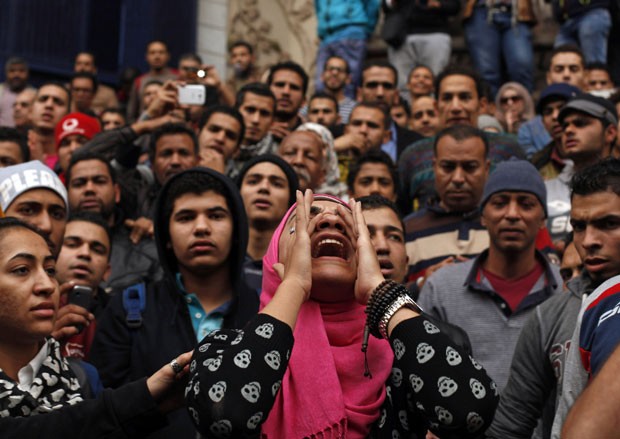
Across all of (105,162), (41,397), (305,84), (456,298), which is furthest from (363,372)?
(305,84)

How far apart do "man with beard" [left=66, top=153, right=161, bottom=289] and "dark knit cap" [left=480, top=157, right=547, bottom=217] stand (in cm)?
192

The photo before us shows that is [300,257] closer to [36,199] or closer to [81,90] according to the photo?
[36,199]

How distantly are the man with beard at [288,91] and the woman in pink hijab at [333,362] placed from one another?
4.87m

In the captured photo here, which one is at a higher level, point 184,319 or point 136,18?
point 136,18

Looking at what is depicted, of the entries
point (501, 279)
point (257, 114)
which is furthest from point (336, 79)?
point (501, 279)

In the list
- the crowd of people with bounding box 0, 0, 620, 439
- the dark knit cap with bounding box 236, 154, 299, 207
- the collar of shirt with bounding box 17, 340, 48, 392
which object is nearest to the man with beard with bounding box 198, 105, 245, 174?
the crowd of people with bounding box 0, 0, 620, 439

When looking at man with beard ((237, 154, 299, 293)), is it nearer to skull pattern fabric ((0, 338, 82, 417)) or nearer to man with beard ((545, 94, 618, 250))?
man with beard ((545, 94, 618, 250))

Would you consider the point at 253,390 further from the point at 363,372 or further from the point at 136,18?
the point at 136,18

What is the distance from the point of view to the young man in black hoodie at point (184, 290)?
3.79 metres

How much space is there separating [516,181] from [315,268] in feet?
6.60

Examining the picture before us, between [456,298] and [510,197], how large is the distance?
608mm

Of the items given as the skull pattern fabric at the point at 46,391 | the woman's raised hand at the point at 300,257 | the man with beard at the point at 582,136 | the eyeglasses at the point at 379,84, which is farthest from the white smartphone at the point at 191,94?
the woman's raised hand at the point at 300,257

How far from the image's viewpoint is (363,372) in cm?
294

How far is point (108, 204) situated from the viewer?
20.1ft
